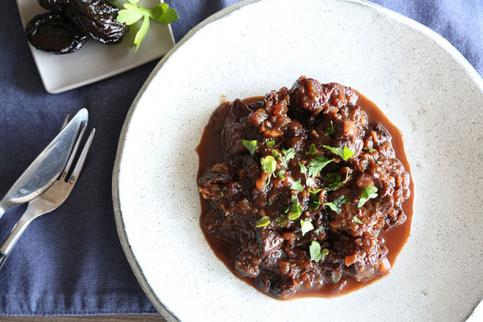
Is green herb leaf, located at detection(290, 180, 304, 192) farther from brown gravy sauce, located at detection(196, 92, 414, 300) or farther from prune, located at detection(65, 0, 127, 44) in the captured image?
prune, located at detection(65, 0, 127, 44)

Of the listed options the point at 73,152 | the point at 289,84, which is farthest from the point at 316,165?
the point at 73,152

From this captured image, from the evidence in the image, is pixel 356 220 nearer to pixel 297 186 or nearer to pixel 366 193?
pixel 366 193

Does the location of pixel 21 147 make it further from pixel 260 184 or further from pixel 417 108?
pixel 417 108

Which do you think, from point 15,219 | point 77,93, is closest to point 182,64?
point 77,93

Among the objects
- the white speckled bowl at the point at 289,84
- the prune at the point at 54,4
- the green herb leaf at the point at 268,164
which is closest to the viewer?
the green herb leaf at the point at 268,164

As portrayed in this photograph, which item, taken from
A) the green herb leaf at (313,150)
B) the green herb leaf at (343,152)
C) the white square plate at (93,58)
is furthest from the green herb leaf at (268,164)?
the white square plate at (93,58)

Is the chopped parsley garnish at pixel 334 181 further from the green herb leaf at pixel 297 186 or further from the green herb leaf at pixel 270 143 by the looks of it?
the green herb leaf at pixel 270 143
